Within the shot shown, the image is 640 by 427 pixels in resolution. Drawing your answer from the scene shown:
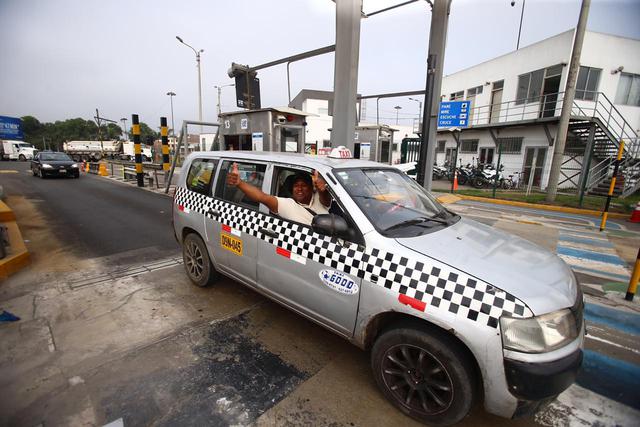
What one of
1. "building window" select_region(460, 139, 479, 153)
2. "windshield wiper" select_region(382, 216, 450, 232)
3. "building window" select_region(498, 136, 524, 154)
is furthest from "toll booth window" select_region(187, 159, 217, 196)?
"building window" select_region(460, 139, 479, 153)

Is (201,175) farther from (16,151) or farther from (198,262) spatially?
(16,151)

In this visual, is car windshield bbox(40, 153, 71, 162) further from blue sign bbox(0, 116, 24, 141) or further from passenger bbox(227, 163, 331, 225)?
passenger bbox(227, 163, 331, 225)

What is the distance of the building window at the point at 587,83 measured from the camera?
15.5 m

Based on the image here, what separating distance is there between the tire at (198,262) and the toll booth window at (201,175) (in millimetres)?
603

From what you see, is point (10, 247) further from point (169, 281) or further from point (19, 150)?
point (19, 150)

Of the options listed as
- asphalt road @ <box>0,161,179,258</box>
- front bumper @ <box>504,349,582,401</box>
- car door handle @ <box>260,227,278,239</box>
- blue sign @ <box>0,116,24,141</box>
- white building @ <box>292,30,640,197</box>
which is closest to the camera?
front bumper @ <box>504,349,582,401</box>

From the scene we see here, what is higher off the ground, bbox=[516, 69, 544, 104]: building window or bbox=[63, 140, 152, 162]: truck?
bbox=[516, 69, 544, 104]: building window

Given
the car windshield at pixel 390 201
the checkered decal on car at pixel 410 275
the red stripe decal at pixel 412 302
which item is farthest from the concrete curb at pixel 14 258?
the red stripe decal at pixel 412 302

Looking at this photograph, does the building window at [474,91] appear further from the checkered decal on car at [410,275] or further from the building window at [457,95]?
the checkered decal on car at [410,275]

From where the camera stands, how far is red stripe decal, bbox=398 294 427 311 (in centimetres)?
199

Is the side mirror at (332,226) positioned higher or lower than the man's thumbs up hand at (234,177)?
lower

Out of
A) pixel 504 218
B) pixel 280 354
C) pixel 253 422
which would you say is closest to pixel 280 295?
pixel 280 354

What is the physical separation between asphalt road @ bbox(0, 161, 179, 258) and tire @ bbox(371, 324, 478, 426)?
178 inches

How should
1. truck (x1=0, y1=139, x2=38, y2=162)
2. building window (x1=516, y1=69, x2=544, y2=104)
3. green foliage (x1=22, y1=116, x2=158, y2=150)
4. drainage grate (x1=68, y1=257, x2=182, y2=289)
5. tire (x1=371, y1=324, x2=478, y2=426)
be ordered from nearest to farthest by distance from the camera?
1. tire (x1=371, y1=324, x2=478, y2=426)
2. drainage grate (x1=68, y1=257, x2=182, y2=289)
3. building window (x1=516, y1=69, x2=544, y2=104)
4. truck (x1=0, y1=139, x2=38, y2=162)
5. green foliage (x1=22, y1=116, x2=158, y2=150)
